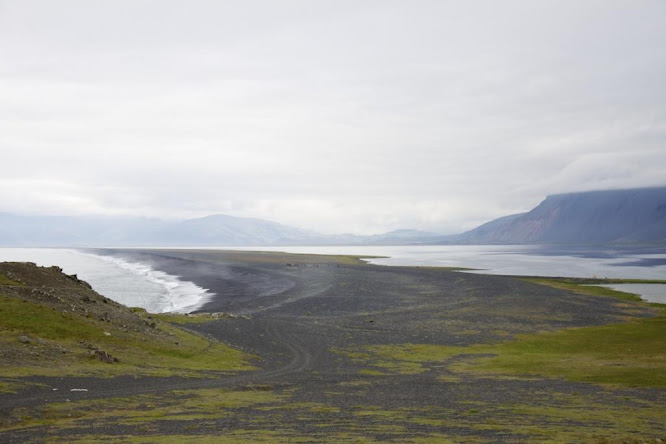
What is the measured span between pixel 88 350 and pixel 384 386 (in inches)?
812

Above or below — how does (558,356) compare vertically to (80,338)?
below

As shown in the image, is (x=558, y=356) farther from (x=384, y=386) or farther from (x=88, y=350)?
(x=88, y=350)

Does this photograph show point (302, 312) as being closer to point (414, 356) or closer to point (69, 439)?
point (414, 356)

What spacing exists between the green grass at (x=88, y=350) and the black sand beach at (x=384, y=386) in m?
2.79

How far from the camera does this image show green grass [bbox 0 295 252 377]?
34.1 metres

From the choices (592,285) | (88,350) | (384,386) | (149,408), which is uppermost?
(88,350)

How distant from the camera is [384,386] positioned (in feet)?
120

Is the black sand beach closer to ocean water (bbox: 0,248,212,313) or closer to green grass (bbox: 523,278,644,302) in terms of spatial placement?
ocean water (bbox: 0,248,212,313)

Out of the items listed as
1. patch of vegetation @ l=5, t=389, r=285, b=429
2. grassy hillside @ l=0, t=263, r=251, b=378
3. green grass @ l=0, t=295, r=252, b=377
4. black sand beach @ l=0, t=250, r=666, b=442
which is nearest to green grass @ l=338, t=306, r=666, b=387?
black sand beach @ l=0, t=250, r=666, b=442

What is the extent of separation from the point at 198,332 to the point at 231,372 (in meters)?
15.3

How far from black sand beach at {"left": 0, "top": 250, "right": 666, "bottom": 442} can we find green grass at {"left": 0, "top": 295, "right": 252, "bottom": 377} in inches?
110

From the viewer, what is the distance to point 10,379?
29.4 metres

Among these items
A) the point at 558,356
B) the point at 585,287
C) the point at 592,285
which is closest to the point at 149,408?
the point at 558,356

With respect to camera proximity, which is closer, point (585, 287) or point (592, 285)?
point (585, 287)
